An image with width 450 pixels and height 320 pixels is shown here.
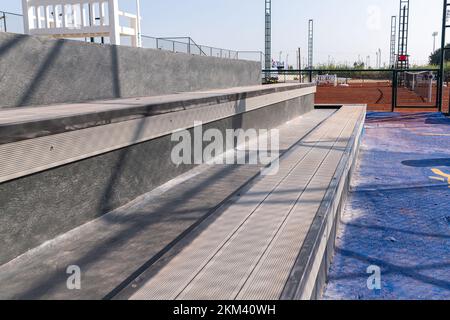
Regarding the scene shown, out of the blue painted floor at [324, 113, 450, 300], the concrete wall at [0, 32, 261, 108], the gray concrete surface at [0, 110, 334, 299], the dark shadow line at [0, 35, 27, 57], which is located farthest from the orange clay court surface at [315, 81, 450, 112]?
the dark shadow line at [0, 35, 27, 57]

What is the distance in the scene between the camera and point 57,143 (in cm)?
291

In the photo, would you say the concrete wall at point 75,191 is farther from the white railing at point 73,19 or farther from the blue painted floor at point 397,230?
the white railing at point 73,19

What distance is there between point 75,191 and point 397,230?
3.05m

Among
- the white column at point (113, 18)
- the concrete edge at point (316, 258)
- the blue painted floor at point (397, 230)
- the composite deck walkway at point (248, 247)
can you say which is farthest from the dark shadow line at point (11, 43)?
the white column at point (113, 18)

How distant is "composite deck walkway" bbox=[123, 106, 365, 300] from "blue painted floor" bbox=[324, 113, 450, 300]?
518 millimetres

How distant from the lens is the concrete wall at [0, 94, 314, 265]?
2779mm

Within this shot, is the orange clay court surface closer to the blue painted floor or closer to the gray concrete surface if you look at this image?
the blue painted floor

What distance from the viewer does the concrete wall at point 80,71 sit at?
13.5 ft

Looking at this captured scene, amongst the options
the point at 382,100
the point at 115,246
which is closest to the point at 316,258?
the point at 115,246

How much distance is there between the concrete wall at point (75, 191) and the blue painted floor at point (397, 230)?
192 cm

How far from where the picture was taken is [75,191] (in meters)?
3.35

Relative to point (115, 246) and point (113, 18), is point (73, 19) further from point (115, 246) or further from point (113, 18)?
point (115, 246)

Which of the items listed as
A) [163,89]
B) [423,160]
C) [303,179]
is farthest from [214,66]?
[303,179]
